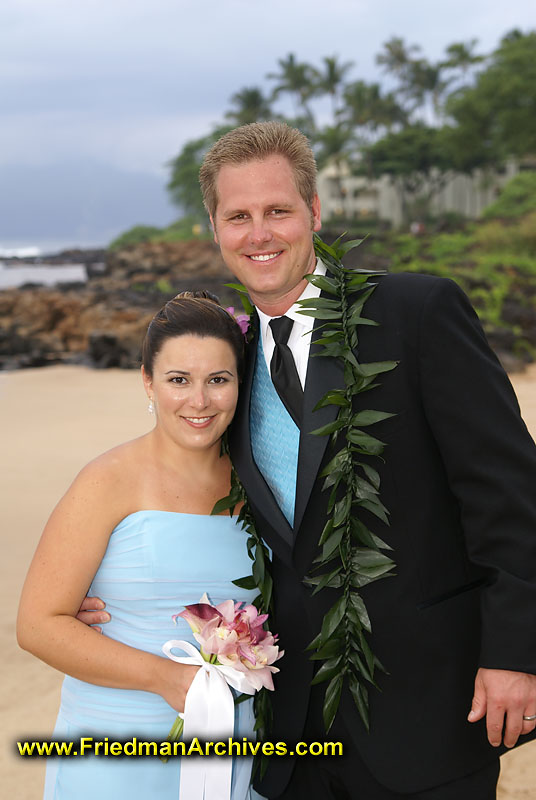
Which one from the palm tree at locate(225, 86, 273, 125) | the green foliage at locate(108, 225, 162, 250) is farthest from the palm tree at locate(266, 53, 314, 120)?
the green foliage at locate(108, 225, 162, 250)

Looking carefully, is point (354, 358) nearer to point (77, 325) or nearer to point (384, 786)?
point (384, 786)

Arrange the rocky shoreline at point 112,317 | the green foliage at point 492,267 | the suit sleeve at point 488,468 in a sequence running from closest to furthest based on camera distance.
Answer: the suit sleeve at point 488,468 → the green foliage at point 492,267 → the rocky shoreline at point 112,317

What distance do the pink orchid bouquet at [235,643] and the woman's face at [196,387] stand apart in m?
0.54

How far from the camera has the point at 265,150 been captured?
97.2 inches

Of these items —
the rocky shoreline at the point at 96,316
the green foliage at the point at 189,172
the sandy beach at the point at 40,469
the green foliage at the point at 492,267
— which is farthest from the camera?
the green foliage at the point at 189,172

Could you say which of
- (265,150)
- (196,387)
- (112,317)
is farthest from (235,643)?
(112,317)

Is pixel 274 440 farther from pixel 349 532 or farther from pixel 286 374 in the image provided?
pixel 349 532

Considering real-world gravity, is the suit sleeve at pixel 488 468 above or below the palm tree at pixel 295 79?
below

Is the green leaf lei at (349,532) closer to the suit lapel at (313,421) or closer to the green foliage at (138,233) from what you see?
the suit lapel at (313,421)

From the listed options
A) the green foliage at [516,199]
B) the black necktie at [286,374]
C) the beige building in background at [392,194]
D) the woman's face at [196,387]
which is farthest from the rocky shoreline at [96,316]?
the beige building in background at [392,194]

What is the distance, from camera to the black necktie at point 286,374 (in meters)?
2.41

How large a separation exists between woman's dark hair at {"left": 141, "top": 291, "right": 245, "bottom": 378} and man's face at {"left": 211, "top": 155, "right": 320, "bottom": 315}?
0.49 feet

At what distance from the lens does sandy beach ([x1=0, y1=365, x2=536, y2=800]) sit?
13.7 ft

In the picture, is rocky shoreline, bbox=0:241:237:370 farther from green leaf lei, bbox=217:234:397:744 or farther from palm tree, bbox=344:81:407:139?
palm tree, bbox=344:81:407:139
